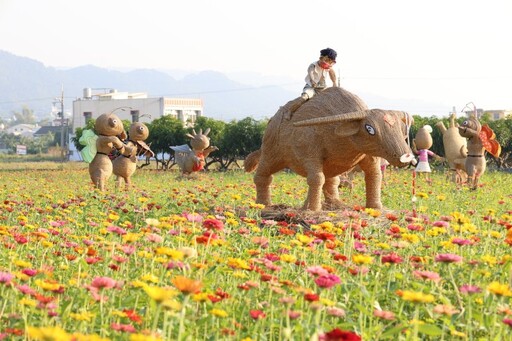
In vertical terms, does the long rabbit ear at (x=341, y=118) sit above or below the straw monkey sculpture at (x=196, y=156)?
above

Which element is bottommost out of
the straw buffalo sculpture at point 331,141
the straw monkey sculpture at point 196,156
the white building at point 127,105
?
the straw monkey sculpture at point 196,156

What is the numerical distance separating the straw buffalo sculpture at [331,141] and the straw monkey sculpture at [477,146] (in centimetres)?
583

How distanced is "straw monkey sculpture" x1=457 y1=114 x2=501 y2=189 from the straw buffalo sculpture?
5.83m

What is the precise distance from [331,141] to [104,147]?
19.7ft

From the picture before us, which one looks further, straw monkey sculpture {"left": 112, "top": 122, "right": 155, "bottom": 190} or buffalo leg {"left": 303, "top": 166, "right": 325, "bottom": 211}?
straw monkey sculpture {"left": 112, "top": 122, "right": 155, "bottom": 190}

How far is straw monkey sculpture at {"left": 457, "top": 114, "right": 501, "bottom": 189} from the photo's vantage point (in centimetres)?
1448

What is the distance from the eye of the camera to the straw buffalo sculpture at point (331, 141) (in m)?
7.88

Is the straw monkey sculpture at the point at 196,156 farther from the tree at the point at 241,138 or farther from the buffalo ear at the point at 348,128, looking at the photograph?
the buffalo ear at the point at 348,128

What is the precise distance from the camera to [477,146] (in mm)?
14680

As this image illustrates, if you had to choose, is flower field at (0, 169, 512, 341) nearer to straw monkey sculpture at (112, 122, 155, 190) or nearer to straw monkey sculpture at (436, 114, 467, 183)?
straw monkey sculpture at (112, 122, 155, 190)

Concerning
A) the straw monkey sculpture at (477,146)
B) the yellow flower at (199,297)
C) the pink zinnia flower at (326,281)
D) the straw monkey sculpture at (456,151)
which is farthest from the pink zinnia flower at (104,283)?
the straw monkey sculpture at (456,151)

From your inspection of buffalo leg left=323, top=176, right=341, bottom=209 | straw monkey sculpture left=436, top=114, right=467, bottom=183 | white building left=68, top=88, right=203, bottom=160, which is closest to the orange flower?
buffalo leg left=323, top=176, right=341, bottom=209

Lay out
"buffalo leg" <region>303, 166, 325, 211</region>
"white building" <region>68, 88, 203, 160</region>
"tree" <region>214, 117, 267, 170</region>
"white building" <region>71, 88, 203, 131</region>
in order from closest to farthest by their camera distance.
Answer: "buffalo leg" <region>303, 166, 325, 211</region> < "tree" <region>214, 117, 267, 170</region> < "white building" <region>68, 88, 203, 160</region> < "white building" <region>71, 88, 203, 131</region>

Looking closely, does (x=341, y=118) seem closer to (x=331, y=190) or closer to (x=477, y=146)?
(x=331, y=190)
